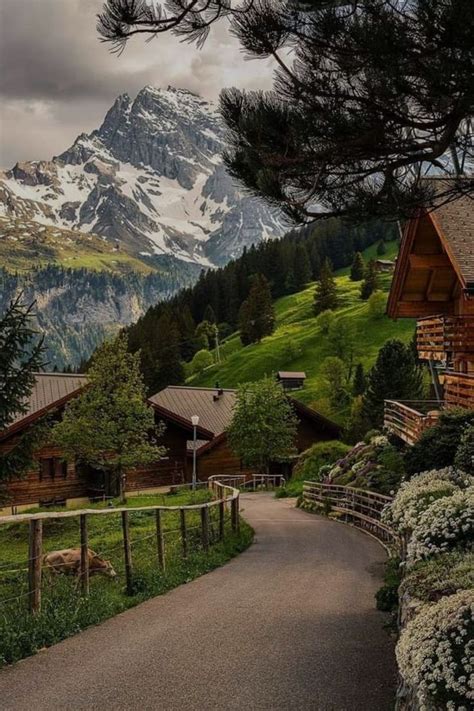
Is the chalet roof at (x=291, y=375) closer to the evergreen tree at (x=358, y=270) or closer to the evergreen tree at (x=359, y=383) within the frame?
the evergreen tree at (x=359, y=383)

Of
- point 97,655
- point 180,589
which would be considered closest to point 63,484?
point 180,589

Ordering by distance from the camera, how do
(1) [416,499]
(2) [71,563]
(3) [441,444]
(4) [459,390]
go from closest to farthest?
(1) [416,499], (2) [71,563], (3) [441,444], (4) [459,390]

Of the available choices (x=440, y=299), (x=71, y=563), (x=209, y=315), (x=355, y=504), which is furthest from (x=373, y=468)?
(x=209, y=315)

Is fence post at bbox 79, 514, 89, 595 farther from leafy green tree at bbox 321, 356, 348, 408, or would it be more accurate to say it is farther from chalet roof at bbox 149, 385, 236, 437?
leafy green tree at bbox 321, 356, 348, 408

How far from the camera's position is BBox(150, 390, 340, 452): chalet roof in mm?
53719

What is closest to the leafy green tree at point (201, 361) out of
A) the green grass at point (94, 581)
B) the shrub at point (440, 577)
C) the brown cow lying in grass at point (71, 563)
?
the green grass at point (94, 581)

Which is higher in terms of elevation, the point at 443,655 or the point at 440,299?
the point at 440,299

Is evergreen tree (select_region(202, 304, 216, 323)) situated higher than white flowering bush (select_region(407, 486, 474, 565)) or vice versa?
evergreen tree (select_region(202, 304, 216, 323))

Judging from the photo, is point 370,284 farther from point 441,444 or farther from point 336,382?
point 441,444

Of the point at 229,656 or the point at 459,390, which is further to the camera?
the point at 459,390

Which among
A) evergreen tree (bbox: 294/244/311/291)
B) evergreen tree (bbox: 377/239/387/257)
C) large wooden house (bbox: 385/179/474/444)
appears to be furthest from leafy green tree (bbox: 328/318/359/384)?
large wooden house (bbox: 385/179/474/444)

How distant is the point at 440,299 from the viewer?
26125 mm

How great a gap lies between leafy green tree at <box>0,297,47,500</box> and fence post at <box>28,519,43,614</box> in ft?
31.9

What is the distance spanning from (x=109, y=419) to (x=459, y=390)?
805 inches
